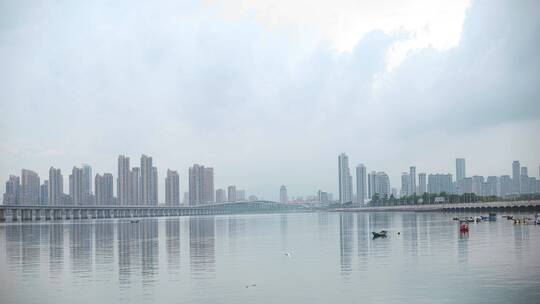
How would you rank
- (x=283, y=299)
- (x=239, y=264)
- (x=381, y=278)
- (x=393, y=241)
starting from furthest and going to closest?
(x=393, y=241) < (x=239, y=264) < (x=381, y=278) < (x=283, y=299)

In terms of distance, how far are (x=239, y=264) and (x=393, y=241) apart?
76.8ft

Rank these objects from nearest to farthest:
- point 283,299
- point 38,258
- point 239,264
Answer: point 283,299
point 239,264
point 38,258

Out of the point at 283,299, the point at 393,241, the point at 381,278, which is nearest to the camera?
the point at 283,299

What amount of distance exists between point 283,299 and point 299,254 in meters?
22.8

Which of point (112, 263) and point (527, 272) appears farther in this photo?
point (112, 263)

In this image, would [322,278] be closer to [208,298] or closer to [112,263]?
[208,298]

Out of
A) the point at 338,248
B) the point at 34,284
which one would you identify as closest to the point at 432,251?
the point at 338,248

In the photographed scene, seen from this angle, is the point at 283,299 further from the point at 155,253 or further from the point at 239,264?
the point at 155,253

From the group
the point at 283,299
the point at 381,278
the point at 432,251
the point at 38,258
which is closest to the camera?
the point at 283,299

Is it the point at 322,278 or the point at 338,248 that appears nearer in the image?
the point at 322,278

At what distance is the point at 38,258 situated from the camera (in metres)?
55.9

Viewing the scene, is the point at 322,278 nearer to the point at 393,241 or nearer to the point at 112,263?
the point at 112,263

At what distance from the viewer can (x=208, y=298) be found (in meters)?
31.6

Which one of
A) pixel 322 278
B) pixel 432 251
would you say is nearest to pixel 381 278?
pixel 322 278
